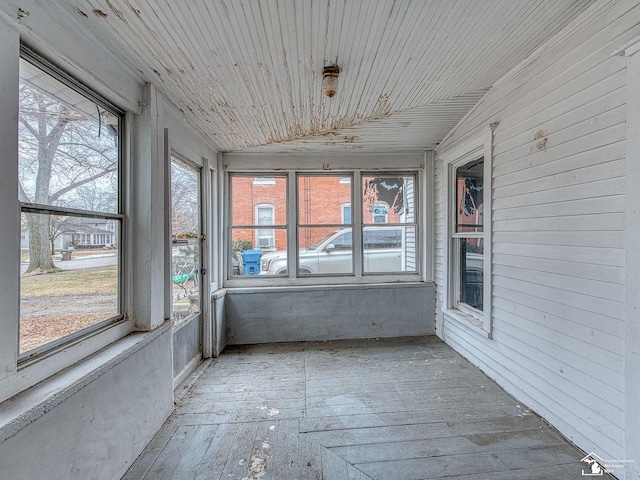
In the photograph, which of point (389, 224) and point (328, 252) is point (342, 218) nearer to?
point (328, 252)

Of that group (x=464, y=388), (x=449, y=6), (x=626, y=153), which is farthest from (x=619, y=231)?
(x=464, y=388)

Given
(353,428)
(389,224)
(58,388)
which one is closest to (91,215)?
(58,388)

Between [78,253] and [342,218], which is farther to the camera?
[342,218]

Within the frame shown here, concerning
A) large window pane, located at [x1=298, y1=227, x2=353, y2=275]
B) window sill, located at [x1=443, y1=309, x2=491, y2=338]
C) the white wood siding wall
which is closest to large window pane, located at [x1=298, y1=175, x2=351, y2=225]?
large window pane, located at [x1=298, y1=227, x2=353, y2=275]

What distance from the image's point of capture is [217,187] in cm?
386

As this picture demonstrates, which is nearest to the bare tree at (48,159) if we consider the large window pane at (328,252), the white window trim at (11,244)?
the white window trim at (11,244)

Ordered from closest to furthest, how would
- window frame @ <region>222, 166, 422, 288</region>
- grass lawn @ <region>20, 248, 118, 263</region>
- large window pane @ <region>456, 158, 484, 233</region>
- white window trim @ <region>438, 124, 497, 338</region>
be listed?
grass lawn @ <region>20, 248, 118, 263</region> → white window trim @ <region>438, 124, 497, 338</region> → large window pane @ <region>456, 158, 484, 233</region> → window frame @ <region>222, 166, 422, 288</region>

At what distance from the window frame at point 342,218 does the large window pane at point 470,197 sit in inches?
23.6

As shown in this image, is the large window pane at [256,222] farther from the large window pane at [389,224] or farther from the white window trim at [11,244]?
the white window trim at [11,244]

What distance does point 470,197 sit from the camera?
3346mm

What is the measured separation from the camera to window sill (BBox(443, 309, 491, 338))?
3.00 m

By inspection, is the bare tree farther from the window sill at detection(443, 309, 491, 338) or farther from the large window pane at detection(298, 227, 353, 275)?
the window sill at detection(443, 309, 491, 338)

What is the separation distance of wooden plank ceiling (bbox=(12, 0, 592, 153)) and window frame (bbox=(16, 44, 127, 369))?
270 mm

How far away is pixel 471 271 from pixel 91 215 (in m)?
3.42
